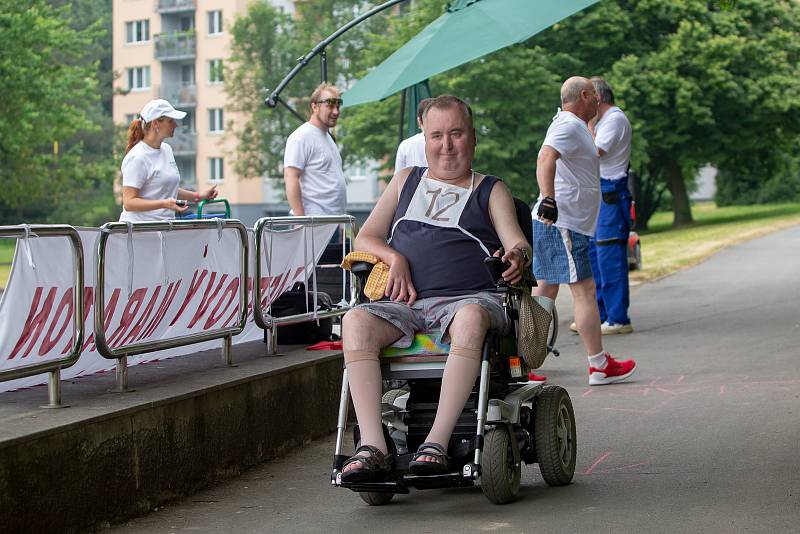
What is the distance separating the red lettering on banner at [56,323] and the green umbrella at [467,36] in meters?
5.87

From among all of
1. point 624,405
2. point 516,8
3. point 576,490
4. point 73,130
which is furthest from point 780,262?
point 73,130

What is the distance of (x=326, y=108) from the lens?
35.5ft

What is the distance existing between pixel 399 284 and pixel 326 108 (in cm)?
476

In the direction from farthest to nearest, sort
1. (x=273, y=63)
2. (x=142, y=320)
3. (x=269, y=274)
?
(x=273, y=63)
(x=269, y=274)
(x=142, y=320)

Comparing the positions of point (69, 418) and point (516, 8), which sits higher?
point (516, 8)

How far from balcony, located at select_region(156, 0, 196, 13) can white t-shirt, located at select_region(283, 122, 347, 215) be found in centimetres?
9070

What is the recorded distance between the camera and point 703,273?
22.2 meters

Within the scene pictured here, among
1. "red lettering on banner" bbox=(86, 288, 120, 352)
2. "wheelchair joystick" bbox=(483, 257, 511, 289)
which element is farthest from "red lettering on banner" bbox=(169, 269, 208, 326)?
"wheelchair joystick" bbox=(483, 257, 511, 289)

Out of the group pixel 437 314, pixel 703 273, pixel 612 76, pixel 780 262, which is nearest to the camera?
pixel 437 314

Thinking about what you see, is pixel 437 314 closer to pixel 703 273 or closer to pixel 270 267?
pixel 270 267

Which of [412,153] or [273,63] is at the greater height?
[273,63]

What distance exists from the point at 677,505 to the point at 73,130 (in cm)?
5318

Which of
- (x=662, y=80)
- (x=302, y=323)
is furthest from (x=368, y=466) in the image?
(x=662, y=80)

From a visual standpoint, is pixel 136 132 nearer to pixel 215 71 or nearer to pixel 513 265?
pixel 513 265
